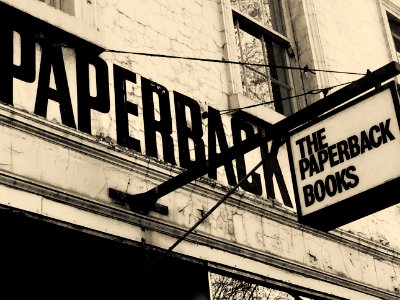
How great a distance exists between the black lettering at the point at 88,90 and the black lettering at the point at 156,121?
436 millimetres

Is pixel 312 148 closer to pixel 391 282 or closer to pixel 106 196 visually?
pixel 106 196

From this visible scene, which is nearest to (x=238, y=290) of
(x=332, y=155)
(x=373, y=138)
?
(x=332, y=155)

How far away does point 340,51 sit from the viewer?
32.7 feet

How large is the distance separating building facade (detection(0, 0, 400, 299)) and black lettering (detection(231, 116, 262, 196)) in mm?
15

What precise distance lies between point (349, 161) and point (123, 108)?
6.19ft

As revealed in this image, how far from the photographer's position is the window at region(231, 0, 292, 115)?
8.95 m

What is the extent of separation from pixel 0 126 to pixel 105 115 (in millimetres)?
1132

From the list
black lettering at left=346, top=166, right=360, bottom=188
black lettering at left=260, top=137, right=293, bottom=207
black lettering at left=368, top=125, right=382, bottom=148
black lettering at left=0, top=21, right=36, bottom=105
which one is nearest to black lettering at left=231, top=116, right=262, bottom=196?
black lettering at left=260, top=137, right=293, bottom=207

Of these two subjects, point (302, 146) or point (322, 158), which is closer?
point (322, 158)

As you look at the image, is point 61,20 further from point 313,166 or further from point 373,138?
point 373,138

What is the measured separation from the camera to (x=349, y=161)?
20.2 ft

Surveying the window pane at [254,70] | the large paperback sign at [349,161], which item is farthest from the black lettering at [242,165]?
the large paperback sign at [349,161]

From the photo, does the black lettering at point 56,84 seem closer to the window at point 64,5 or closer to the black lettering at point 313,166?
the window at point 64,5

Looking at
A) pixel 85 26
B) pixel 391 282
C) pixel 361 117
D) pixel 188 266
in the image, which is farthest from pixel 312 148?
pixel 391 282
